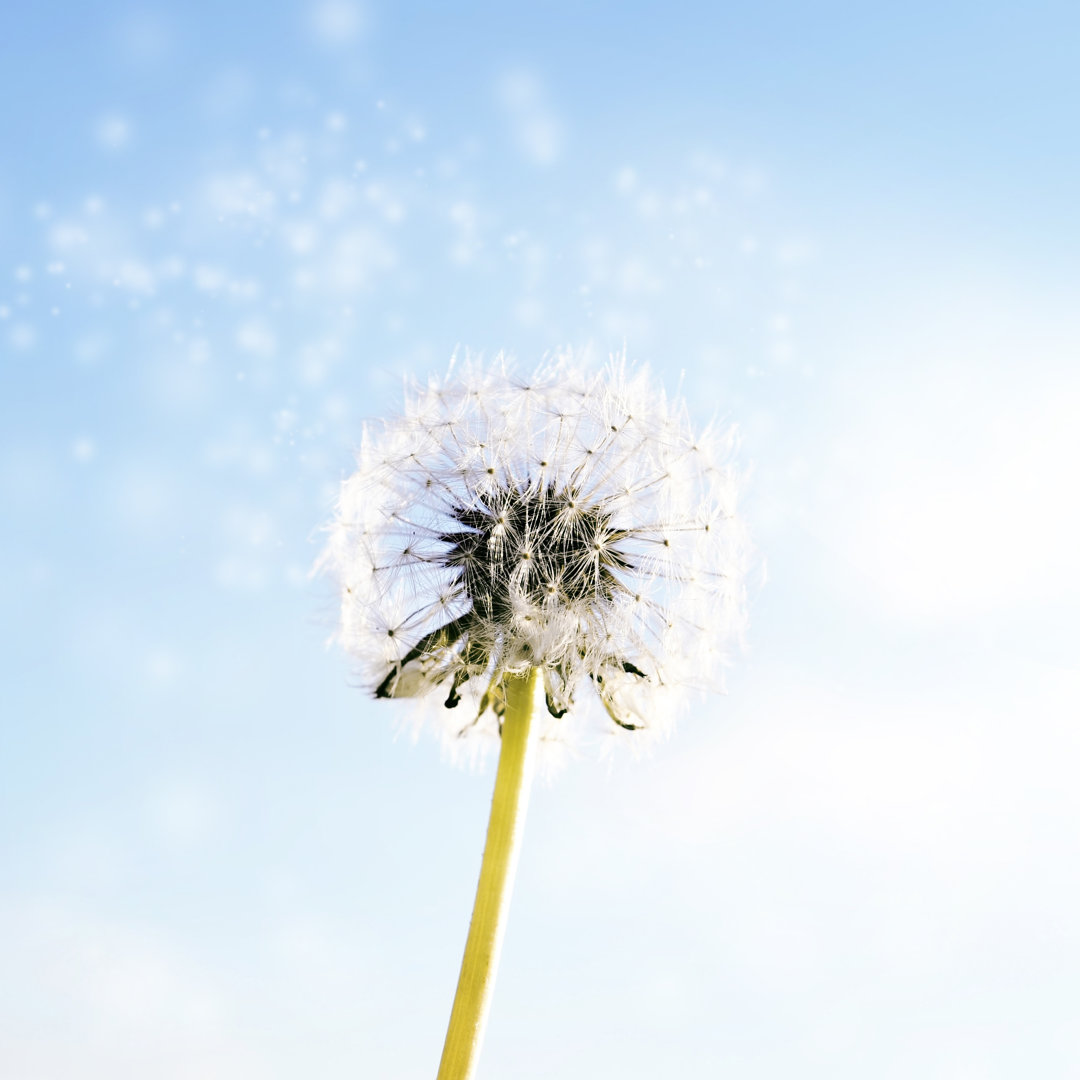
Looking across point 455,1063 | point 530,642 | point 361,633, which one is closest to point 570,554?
point 530,642

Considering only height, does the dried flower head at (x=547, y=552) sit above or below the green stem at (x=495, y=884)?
above

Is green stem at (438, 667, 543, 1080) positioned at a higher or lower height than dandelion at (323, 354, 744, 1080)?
lower

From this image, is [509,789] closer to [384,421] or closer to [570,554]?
[570,554]

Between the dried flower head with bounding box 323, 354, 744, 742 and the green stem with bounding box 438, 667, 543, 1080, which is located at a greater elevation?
the dried flower head with bounding box 323, 354, 744, 742

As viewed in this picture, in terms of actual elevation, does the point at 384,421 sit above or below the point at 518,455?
above
